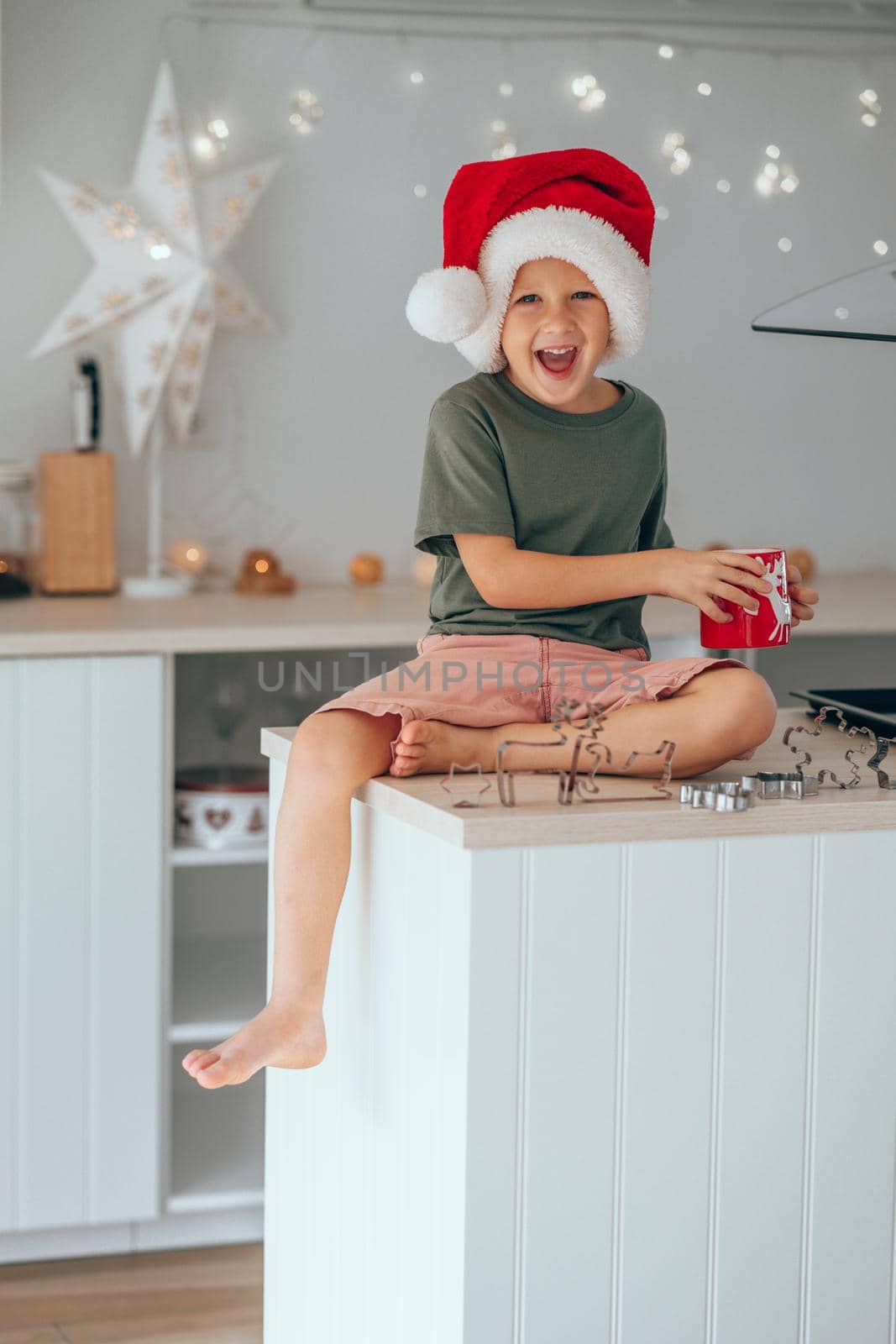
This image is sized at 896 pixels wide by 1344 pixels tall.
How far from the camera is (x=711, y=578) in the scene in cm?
115

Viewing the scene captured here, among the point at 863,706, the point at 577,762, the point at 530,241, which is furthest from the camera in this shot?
the point at 863,706

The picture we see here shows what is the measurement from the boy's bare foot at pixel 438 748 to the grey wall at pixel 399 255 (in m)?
1.25

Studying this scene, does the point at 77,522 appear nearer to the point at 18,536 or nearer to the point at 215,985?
the point at 18,536

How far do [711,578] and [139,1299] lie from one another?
1.18 m

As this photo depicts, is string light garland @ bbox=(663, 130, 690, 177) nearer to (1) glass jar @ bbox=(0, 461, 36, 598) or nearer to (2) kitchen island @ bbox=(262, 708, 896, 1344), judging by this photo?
(1) glass jar @ bbox=(0, 461, 36, 598)

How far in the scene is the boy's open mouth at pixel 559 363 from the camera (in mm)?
1257

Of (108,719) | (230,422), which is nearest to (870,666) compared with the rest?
(230,422)

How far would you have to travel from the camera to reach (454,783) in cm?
112

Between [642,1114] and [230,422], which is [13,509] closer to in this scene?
[230,422]

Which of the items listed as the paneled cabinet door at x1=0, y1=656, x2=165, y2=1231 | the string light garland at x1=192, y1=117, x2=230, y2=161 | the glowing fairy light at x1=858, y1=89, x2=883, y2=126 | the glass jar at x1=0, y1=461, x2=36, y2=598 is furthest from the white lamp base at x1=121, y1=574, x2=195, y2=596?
the glowing fairy light at x1=858, y1=89, x2=883, y2=126

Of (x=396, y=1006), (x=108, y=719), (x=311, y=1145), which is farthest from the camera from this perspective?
(x=108, y=719)

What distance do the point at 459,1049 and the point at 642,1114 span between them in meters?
0.14

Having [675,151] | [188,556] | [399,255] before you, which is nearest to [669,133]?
[675,151]

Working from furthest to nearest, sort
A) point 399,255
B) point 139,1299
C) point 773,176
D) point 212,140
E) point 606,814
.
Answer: point 773,176 < point 399,255 < point 212,140 < point 139,1299 < point 606,814
